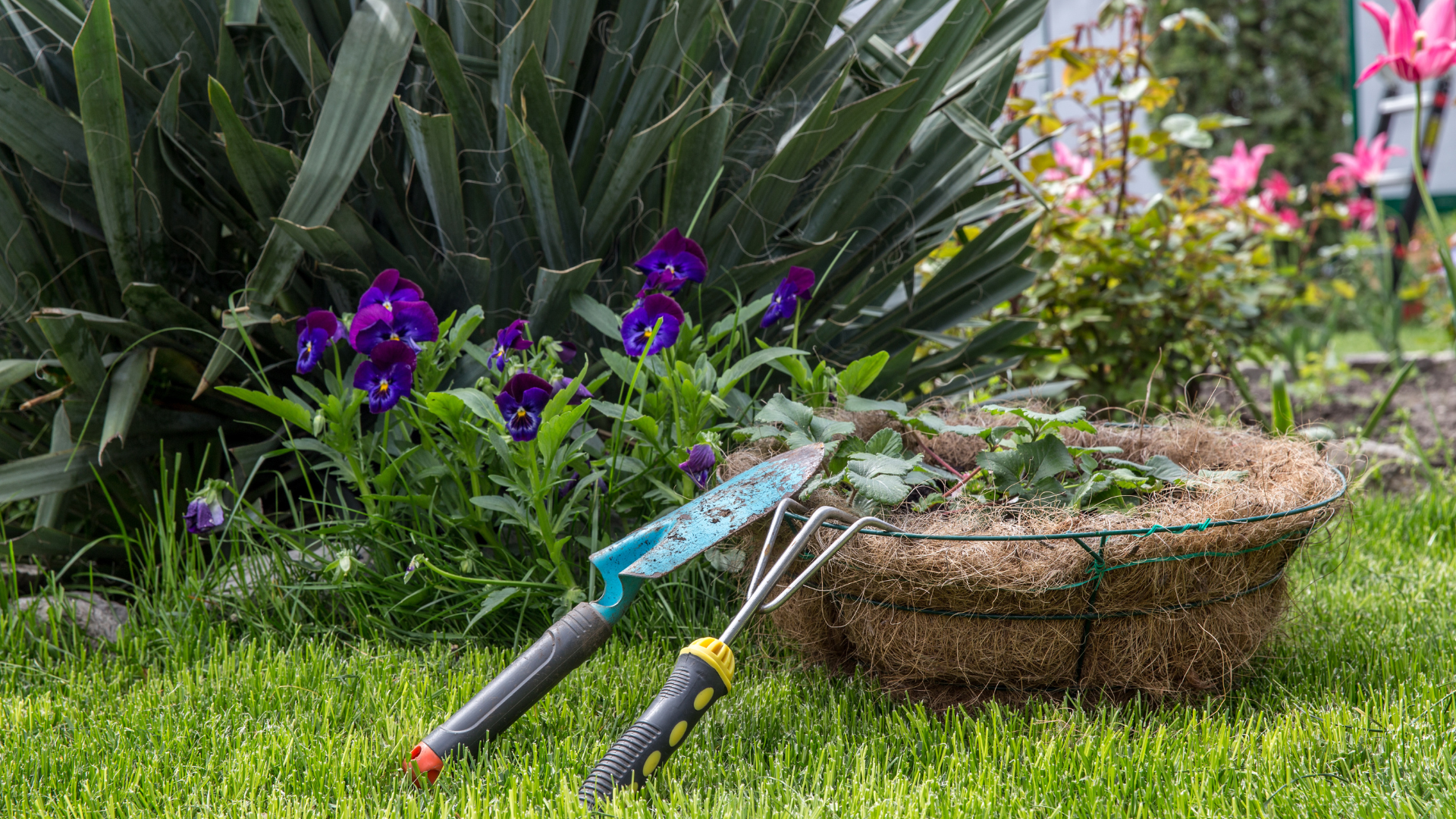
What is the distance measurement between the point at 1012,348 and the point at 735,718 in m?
1.23

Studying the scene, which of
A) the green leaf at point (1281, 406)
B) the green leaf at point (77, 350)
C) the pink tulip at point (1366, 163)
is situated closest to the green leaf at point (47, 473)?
the green leaf at point (77, 350)

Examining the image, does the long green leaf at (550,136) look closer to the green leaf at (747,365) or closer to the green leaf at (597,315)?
the green leaf at (597,315)

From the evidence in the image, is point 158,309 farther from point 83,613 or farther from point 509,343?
point 509,343

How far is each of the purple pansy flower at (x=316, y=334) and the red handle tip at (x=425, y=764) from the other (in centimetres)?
57

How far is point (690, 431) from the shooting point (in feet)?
4.66

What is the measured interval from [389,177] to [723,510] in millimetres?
1047

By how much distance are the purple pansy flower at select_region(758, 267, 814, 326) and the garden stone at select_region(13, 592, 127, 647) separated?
1115mm

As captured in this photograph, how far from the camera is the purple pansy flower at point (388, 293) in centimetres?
136

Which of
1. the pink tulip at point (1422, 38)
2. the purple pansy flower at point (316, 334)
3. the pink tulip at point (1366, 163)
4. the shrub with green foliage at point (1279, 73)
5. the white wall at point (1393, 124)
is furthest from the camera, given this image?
the white wall at point (1393, 124)

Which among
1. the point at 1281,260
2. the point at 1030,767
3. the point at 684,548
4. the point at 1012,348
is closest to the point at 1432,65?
the point at 1012,348

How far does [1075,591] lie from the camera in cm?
108

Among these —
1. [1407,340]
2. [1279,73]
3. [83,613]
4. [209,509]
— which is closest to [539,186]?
[209,509]

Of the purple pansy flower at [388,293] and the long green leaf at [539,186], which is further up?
the long green leaf at [539,186]

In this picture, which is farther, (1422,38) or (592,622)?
(1422,38)
